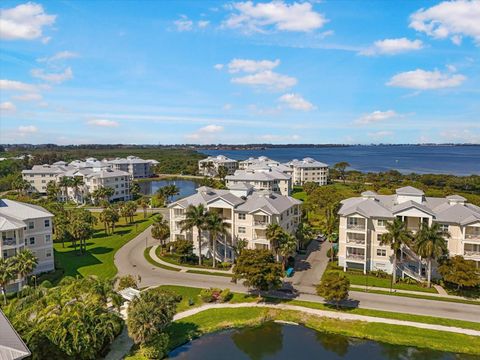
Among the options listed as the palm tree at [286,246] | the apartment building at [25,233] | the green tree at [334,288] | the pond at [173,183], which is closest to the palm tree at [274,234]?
the palm tree at [286,246]

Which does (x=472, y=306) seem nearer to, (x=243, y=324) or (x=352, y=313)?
(x=352, y=313)

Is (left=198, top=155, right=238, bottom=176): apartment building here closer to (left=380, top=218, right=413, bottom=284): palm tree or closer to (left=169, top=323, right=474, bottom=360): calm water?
(left=380, top=218, right=413, bottom=284): palm tree

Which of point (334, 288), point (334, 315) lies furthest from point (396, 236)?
point (334, 315)

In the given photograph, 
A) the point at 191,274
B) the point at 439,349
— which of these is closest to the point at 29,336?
the point at 191,274

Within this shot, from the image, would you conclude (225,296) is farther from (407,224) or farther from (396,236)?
(407,224)

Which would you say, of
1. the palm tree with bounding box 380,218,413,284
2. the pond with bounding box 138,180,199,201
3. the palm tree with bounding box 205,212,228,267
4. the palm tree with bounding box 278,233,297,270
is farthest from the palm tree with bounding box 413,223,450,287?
the pond with bounding box 138,180,199,201

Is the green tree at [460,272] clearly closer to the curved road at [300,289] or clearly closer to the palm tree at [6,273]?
the curved road at [300,289]

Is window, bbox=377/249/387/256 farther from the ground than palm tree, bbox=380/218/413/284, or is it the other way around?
palm tree, bbox=380/218/413/284
